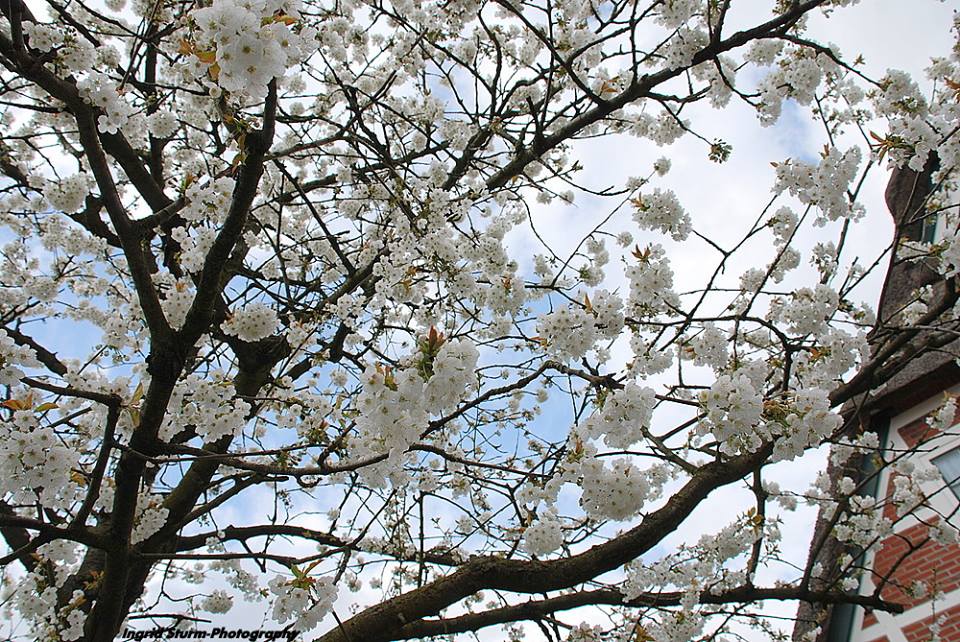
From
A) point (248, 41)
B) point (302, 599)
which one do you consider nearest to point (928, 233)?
point (302, 599)

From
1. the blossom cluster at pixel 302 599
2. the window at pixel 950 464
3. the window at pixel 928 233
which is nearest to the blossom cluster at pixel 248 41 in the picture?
the blossom cluster at pixel 302 599

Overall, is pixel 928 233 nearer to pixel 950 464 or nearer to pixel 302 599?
pixel 950 464

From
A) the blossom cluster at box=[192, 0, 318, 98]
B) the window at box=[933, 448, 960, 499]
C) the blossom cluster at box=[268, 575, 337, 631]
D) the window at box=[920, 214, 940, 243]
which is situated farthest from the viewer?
the window at box=[920, 214, 940, 243]

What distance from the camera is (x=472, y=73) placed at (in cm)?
452

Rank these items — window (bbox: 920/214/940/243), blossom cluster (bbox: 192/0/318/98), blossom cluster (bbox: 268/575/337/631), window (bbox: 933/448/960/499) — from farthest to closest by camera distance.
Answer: window (bbox: 920/214/940/243)
window (bbox: 933/448/960/499)
blossom cluster (bbox: 268/575/337/631)
blossom cluster (bbox: 192/0/318/98)

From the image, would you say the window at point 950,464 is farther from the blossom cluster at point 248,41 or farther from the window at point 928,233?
the blossom cluster at point 248,41

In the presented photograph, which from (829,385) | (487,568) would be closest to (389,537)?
(487,568)

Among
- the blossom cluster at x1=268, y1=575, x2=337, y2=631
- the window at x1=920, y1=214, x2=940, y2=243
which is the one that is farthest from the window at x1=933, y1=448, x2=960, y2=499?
Result: the blossom cluster at x1=268, y1=575, x2=337, y2=631

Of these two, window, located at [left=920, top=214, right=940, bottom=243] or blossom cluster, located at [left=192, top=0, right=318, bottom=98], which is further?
window, located at [left=920, top=214, right=940, bottom=243]

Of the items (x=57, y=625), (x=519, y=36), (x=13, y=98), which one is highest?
(x=13, y=98)

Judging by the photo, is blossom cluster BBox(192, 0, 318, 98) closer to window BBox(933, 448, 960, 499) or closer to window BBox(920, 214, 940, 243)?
window BBox(933, 448, 960, 499)

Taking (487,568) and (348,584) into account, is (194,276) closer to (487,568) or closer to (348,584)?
(487,568)

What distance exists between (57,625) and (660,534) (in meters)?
2.99

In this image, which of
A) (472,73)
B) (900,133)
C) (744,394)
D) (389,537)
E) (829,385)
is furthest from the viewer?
(472,73)
